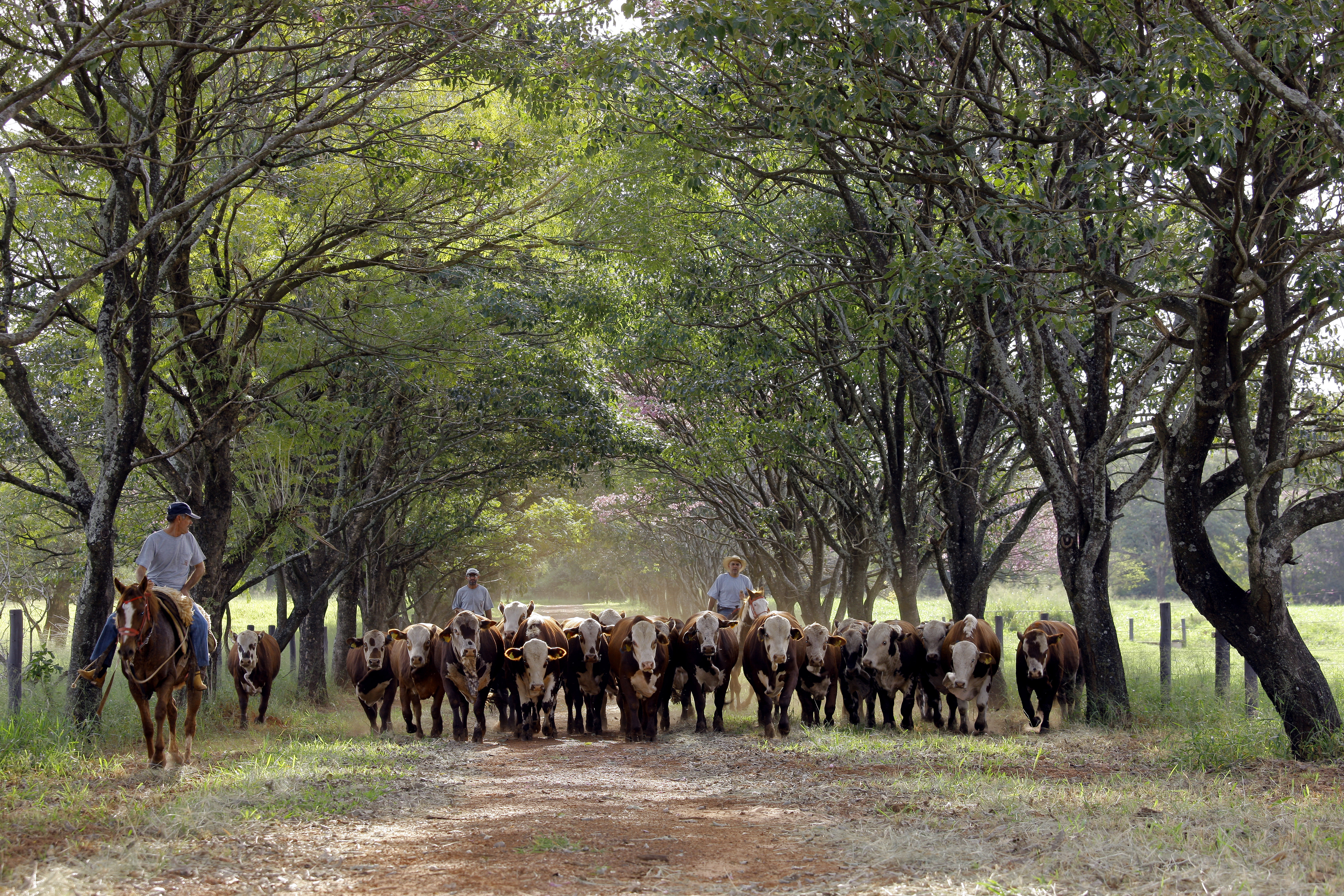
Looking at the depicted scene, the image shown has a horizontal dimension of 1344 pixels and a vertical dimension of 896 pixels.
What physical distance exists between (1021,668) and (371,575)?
48.5 feet

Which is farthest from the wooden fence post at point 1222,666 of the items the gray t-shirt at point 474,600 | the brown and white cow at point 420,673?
the gray t-shirt at point 474,600

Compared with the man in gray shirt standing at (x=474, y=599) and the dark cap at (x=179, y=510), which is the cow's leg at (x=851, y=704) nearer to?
the man in gray shirt standing at (x=474, y=599)

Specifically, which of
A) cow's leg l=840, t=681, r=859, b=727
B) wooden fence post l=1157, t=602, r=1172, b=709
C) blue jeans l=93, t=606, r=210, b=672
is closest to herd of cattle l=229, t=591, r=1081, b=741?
cow's leg l=840, t=681, r=859, b=727

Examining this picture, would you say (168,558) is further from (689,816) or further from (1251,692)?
(1251,692)

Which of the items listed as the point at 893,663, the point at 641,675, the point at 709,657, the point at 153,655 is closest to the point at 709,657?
the point at 709,657

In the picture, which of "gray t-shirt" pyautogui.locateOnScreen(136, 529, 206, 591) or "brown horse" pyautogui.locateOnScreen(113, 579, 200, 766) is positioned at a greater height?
"gray t-shirt" pyautogui.locateOnScreen(136, 529, 206, 591)

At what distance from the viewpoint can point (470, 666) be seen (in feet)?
43.3

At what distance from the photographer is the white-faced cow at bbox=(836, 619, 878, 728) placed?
1369cm

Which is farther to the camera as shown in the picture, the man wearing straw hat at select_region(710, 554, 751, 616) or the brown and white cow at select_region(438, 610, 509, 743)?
the man wearing straw hat at select_region(710, 554, 751, 616)

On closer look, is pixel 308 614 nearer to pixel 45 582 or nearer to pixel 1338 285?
pixel 45 582

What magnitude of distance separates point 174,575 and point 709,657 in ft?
20.8

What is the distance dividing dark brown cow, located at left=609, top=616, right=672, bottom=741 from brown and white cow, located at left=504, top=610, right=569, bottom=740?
0.78 m

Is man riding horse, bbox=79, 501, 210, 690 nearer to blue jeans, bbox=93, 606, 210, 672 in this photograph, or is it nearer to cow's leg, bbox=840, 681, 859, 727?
blue jeans, bbox=93, 606, 210, 672

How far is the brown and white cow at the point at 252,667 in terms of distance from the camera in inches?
572
